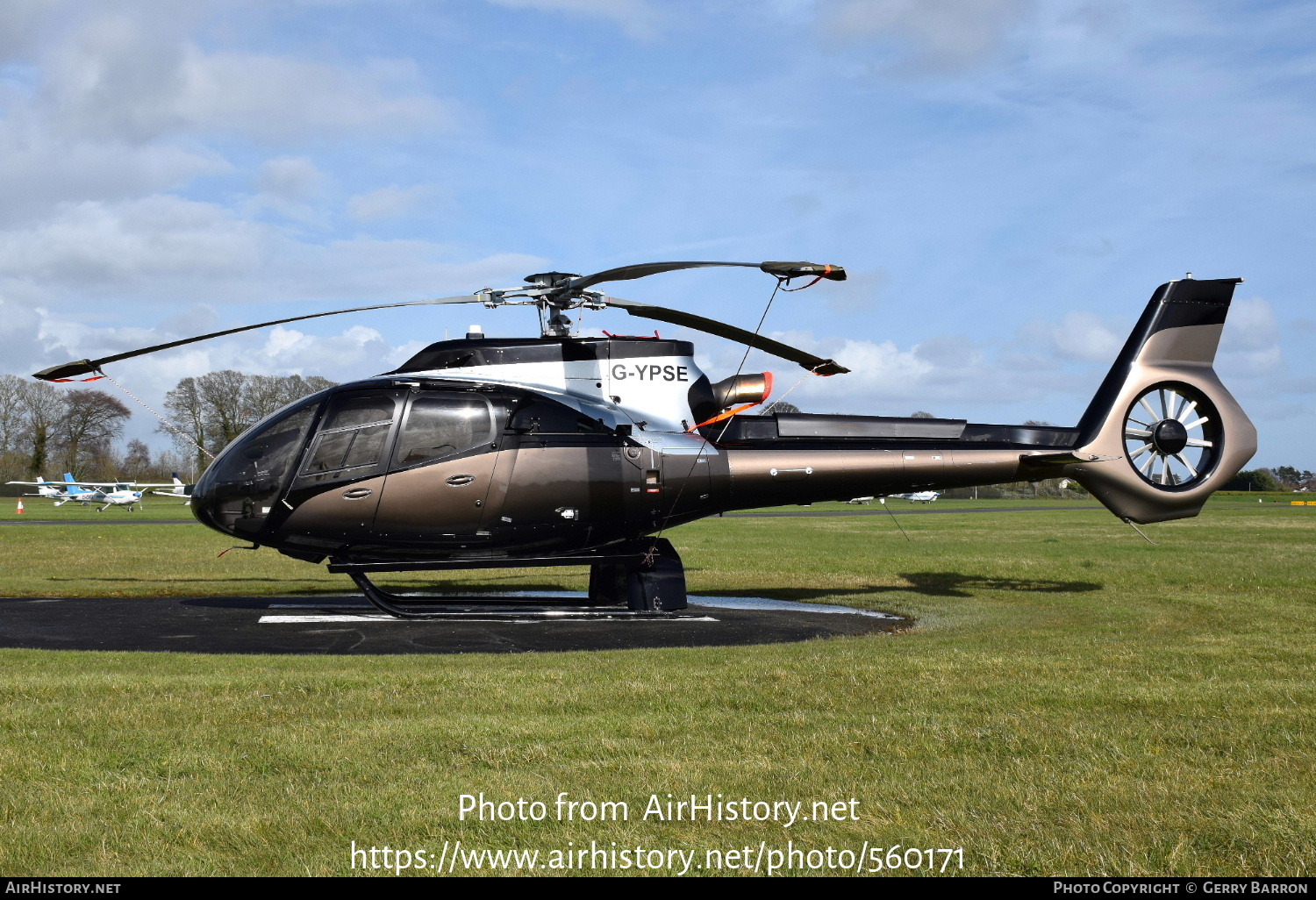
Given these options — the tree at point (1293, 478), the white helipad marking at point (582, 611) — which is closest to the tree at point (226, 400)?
the white helipad marking at point (582, 611)

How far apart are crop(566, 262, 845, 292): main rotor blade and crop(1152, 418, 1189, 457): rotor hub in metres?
8.99

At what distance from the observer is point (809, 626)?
46.8 feet

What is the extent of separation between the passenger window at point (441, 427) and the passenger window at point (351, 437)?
30 cm

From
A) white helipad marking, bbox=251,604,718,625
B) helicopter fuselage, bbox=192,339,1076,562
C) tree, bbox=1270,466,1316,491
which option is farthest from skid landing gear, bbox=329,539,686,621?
tree, bbox=1270,466,1316,491

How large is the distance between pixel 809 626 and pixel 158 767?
971 centimetres

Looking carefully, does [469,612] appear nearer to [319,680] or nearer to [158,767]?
[319,680]

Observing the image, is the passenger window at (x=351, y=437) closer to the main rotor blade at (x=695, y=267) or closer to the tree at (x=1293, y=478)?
the main rotor blade at (x=695, y=267)

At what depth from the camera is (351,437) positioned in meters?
13.6

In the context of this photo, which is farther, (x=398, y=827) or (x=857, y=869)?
(x=398, y=827)

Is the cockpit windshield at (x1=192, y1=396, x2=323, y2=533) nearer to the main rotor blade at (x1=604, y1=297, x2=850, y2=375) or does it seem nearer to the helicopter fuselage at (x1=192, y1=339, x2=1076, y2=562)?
the helicopter fuselage at (x1=192, y1=339, x2=1076, y2=562)

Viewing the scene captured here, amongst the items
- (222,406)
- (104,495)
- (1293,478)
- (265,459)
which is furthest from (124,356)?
(1293,478)

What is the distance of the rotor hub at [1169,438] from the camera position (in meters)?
17.0

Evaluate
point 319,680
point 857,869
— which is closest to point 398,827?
point 857,869

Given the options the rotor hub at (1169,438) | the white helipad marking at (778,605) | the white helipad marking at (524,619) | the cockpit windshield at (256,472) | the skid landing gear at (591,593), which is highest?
the rotor hub at (1169,438)
